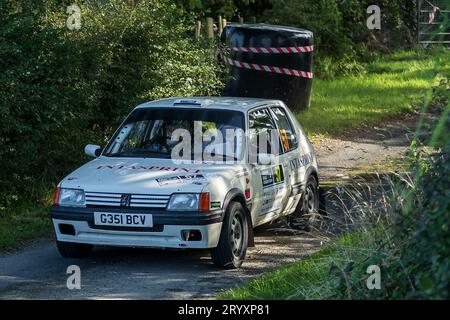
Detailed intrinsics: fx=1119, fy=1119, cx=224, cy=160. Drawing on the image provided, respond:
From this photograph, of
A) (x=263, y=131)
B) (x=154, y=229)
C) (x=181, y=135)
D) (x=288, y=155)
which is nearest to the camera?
(x=154, y=229)

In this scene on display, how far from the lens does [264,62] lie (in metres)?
21.9

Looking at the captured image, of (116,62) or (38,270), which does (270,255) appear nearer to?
(38,270)

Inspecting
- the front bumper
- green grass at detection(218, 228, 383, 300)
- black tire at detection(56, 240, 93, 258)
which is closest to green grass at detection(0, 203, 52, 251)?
A: black tire at detection(56, 240, 93, 258)

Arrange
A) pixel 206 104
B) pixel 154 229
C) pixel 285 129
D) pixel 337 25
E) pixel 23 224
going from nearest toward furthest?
pixel 154 229 < pixel 206 104 < pixel 285 129 < pixel 23 224 < pixel 337 25

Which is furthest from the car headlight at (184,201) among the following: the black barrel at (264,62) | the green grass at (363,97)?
the black barrel at (264,62)

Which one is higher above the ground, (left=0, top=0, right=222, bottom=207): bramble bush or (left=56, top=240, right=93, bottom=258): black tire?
(left=0, top=0, right=222, bottom=207): bramble bush

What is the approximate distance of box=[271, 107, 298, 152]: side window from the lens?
12789mm

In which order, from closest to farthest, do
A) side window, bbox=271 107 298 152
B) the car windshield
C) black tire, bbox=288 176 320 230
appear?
the car windshield < side window, bbox=271 107 298 152 < black tire, bbox=288 176 320 230

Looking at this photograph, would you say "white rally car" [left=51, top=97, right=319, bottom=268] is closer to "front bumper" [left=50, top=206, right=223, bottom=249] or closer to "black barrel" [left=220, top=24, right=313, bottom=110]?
"front bumper" [left=50, top=206, right=223, bottom=249]

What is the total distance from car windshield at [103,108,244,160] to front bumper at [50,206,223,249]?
1.18 metres

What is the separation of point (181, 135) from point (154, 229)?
5.39ft

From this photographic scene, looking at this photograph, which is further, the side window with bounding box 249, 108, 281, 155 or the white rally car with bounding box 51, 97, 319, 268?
the side window with bounding box 249, 108, 281, 155

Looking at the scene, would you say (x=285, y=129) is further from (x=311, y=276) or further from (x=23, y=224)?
(x=311, y=276)

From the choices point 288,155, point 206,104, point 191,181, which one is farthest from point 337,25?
point 191,181
